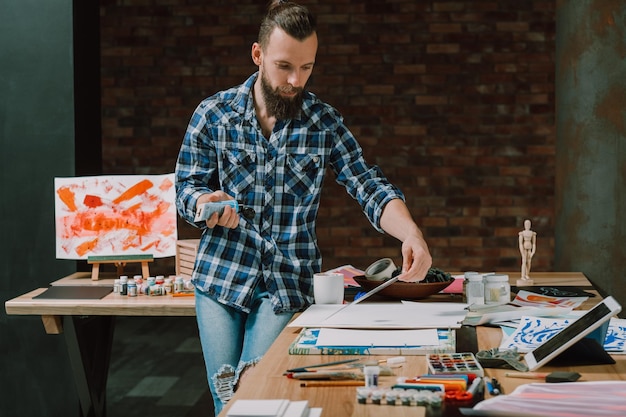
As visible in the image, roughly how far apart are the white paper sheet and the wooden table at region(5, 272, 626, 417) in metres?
0.07

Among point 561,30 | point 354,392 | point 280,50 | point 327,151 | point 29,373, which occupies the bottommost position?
point 29,373

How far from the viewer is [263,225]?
213 centimetres

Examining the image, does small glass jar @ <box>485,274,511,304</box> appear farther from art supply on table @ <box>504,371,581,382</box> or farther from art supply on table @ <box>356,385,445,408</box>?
art supply on table @ <box>356,385,445,408</box>

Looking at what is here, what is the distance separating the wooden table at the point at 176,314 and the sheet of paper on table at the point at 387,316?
8cm

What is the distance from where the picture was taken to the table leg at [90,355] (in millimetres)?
2959

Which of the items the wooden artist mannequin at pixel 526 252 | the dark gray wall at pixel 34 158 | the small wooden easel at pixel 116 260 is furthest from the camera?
the dark gray wall at pixel 34 158

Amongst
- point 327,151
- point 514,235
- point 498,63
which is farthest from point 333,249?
point 327,151

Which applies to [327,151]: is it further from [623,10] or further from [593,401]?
[623,10]

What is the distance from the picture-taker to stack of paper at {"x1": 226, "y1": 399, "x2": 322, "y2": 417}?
1191 millimetres

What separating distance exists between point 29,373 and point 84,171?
87 cm

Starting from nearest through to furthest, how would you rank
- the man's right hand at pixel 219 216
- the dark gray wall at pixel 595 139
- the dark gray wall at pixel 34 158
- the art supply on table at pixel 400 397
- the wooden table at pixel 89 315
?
the art supply on table at pixel 400 397, the man's right hand at pixel 219 216, the wooden table at pixel 89 315, the dark gray wall at pixel 34 158, the dark gray wall at pixel 595 139

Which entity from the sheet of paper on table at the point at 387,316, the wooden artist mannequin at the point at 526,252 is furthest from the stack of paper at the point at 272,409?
the wooden artist mannequin at the point at 526,252

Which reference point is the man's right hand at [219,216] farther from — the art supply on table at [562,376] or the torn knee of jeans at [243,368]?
the art supply on table at [562,376]

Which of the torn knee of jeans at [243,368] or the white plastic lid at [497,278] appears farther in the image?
the white plastic lid at [497,278]
